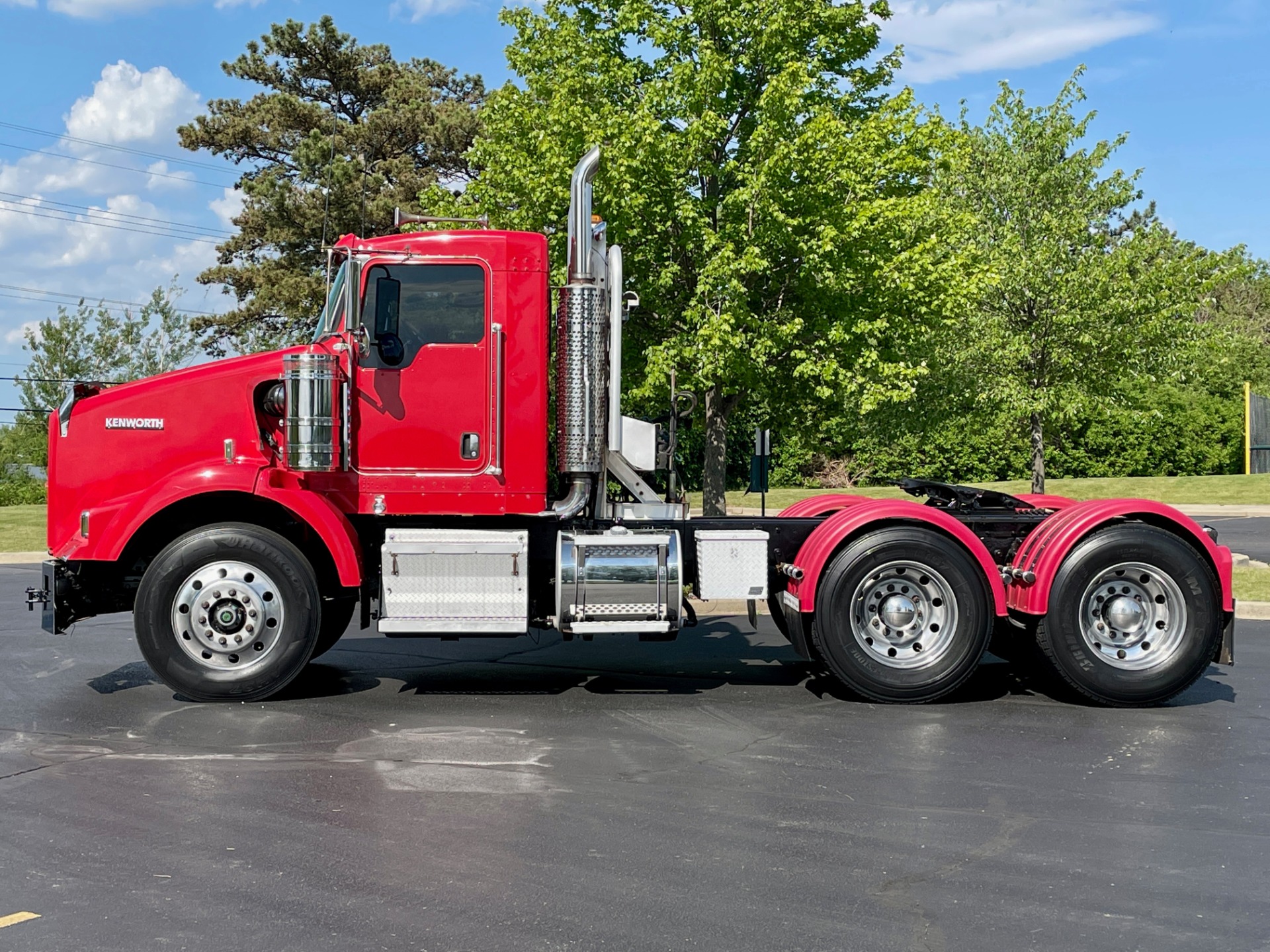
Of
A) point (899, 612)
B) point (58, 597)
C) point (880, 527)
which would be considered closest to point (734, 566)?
point (880, 527)

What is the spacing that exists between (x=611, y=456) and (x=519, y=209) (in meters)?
7.47

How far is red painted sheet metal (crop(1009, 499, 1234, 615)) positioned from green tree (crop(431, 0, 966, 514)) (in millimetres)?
6586

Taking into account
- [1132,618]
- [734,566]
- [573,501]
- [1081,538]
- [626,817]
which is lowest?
[626,817]

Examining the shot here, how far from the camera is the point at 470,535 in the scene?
27.1 ft

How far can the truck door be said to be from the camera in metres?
8.30

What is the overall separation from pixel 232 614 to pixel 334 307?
7.25ft

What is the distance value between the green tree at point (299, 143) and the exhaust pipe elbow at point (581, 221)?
26.7 metres

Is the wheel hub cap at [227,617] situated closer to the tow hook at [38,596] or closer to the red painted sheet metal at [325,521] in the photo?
the red painted sheet metal at [325,521]

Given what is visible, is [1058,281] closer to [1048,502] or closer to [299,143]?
[1048,502]

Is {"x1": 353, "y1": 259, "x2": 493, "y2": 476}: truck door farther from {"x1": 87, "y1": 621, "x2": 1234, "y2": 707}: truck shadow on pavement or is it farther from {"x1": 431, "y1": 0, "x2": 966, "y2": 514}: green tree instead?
{"x1": 431, "y1": 0, "x2": 966, "y2": 514}: green tree

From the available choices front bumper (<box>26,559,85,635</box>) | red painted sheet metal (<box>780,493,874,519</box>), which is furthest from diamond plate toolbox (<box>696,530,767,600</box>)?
front bumper (<box>26,559,85,635</box>)

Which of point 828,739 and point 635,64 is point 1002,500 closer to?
point 828,739

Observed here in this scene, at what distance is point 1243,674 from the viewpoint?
30.2 ft

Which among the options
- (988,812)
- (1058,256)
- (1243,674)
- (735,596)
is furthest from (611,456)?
(1058,256)
